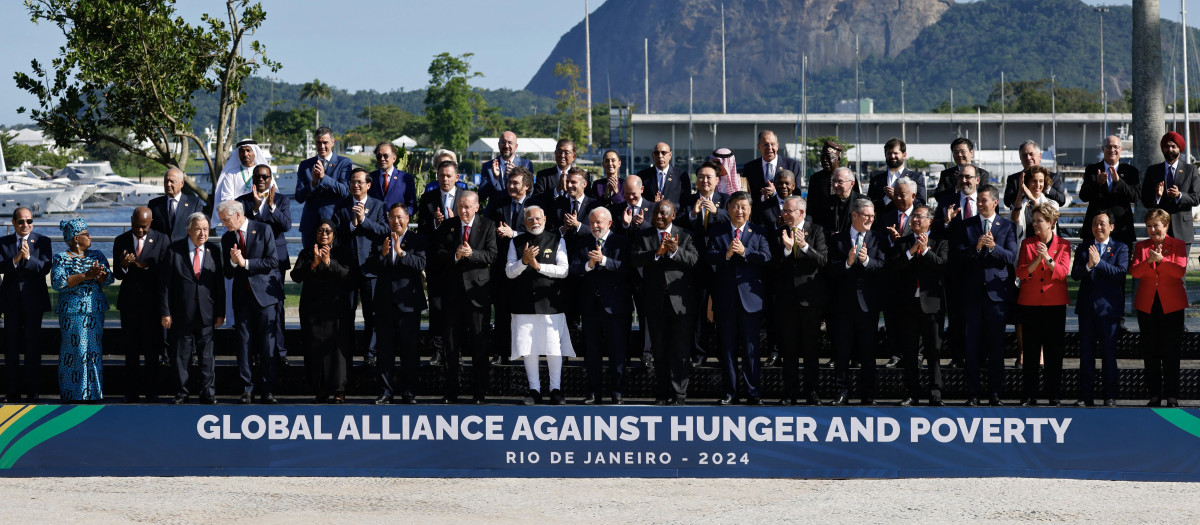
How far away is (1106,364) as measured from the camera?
338 inches

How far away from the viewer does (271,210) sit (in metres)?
9.21

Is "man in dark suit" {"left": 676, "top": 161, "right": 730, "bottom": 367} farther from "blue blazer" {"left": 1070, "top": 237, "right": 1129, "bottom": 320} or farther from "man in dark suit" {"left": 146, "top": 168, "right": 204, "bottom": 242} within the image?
"man in dark suit" {"left": 146, "top": 168, "right": 204, "bottom": 242}

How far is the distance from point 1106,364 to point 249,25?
12.3 metres

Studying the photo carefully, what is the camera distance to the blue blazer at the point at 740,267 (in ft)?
28.4

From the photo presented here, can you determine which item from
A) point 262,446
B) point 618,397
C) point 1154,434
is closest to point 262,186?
point 262,446

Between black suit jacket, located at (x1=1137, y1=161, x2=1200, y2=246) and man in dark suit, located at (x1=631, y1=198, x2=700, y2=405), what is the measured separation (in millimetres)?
3693

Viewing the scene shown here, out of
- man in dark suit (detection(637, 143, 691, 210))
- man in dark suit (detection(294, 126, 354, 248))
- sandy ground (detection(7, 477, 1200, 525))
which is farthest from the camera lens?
man in dark suit (detection(637, 143, 691, 210))

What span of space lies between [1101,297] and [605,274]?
3.64 m

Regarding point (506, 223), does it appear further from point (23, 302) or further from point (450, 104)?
point (450, 104)

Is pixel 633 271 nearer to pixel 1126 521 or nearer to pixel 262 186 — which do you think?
pixel 262 186

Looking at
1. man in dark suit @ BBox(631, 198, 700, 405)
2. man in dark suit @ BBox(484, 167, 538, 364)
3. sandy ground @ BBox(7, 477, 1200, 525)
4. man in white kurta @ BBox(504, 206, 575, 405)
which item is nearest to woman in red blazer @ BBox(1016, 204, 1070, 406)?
sandy ground @ BBox(7, 477, 1200, 525)

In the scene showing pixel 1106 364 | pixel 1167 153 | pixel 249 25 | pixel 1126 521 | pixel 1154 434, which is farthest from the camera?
pixel 249 25

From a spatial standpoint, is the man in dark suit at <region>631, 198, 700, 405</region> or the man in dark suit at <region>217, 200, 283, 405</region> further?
the man in dark suit at <region>217, 200, 283, 405</region>

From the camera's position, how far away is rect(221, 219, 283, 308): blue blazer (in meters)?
8.82
